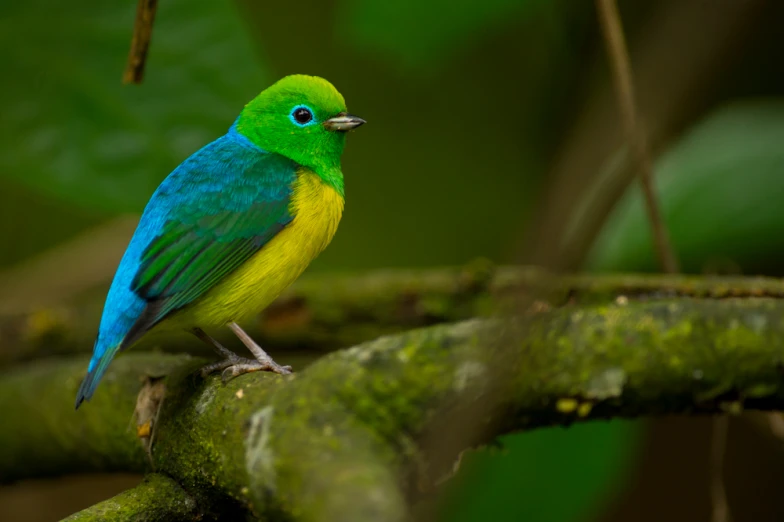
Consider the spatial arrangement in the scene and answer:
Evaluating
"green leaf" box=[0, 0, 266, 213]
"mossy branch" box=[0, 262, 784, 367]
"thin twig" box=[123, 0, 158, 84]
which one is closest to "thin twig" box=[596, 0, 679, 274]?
"mossy branch" box=[0, 262, 784, 367]

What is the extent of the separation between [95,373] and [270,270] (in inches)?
26.3

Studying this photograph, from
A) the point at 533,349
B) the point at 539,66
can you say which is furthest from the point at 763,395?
the point at 539,66

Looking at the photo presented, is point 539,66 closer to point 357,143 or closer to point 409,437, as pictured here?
point 357,143

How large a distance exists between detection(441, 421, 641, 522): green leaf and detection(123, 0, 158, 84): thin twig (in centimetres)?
202

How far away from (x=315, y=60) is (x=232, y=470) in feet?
14.8

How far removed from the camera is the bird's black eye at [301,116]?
3262mm

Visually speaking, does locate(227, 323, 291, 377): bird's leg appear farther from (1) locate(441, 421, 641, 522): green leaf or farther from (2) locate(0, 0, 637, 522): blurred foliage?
(1) locate(441, 421, 641, 522): green leaf

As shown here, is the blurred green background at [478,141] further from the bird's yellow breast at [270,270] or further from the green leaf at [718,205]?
the bird's yellow breast at [270,270]

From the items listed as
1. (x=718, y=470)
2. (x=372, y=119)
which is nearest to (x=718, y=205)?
(x=718, y=470)

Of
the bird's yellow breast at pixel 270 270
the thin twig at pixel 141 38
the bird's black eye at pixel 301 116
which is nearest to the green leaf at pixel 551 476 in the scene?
the bird's yellow breast at pixel 270 270

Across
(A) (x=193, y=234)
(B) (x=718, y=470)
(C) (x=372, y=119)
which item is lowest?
(A) (x=193, y=234)

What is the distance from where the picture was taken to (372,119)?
247 inches

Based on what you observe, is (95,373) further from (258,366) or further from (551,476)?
(551,476)

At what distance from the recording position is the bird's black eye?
3262 millimetres
